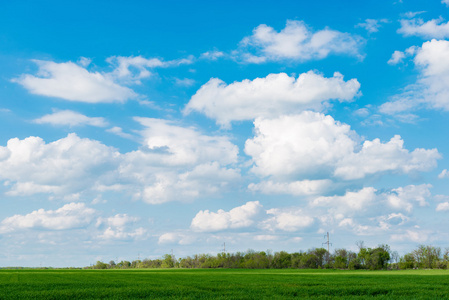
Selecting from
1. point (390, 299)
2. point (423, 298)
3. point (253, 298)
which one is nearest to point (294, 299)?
point (253, 298)

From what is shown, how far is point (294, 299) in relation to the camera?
26484mm

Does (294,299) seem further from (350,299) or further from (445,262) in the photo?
(445,262)

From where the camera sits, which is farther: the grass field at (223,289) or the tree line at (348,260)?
the tree line at (348,260)

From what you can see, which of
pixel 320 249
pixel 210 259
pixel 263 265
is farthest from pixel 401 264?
pixel 210 259

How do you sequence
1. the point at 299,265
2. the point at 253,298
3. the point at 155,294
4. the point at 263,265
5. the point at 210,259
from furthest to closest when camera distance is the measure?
the point at 210,259 → the point at 263,265 → the point at 299,265 → the point at 155,294 → the point at 253,298

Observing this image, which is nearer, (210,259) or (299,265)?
(299,265)

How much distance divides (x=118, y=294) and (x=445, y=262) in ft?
490

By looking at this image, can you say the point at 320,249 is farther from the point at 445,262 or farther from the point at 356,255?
the point at 445,262

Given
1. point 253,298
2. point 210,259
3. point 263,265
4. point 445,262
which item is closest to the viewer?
point 253,298

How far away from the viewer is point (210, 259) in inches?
7485

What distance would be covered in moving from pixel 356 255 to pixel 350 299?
453ft

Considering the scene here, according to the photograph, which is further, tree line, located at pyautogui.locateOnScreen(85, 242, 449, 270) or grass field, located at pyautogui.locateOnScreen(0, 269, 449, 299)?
tree line, located at pyautogui.locateOnScreen(85, 242, 449, 270)

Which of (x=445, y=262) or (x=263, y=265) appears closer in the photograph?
(x=445, y=262)

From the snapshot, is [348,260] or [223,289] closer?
[223,289]
